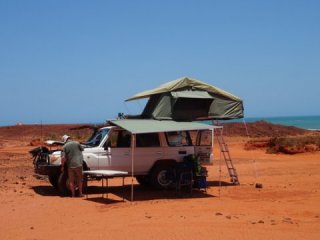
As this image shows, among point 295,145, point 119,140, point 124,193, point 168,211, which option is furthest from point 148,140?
point 295,145

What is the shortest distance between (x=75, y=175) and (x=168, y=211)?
3491 millimetres

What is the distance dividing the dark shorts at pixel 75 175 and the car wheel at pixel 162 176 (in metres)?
2.27

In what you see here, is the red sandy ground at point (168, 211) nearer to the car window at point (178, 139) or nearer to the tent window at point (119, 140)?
the tent window at point (119, 140)

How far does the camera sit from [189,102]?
1639 centimetres

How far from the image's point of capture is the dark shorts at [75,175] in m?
14.0

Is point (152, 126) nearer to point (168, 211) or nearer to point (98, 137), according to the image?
point (98, 137)

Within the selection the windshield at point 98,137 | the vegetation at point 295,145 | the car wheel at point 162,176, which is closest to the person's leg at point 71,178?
the windshield at point 98,137

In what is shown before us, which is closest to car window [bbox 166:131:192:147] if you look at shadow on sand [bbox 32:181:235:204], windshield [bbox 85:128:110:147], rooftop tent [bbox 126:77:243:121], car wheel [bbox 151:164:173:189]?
rooftop tent [bbox 126:77:243:121]

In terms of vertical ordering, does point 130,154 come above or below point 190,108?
below

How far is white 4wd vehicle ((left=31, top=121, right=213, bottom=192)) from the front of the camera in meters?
14.8

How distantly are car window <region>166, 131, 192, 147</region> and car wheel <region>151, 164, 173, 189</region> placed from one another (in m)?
0.73

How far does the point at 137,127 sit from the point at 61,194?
9.66 ft

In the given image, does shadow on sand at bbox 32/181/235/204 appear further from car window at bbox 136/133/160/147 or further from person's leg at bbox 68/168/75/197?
car window at bbox 136/133/160/147

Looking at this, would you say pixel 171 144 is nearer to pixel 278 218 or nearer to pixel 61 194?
pixel 61 194
